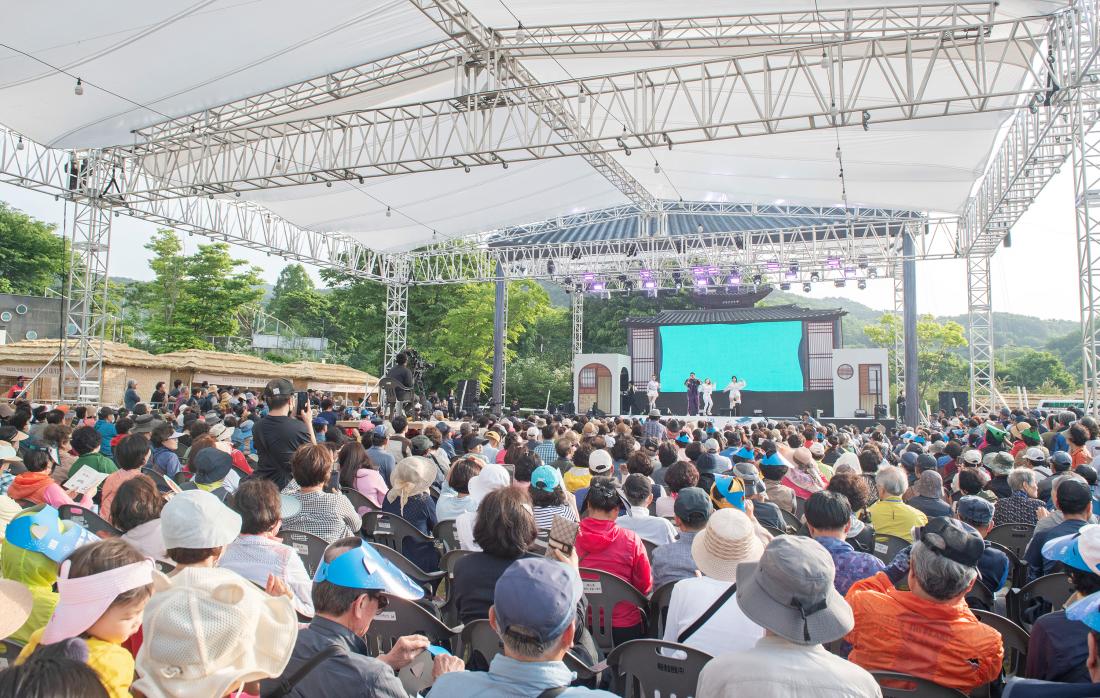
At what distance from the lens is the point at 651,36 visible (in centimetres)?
977

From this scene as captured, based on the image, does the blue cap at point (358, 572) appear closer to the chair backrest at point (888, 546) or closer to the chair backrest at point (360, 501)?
the chair backrest at point (360, 501)

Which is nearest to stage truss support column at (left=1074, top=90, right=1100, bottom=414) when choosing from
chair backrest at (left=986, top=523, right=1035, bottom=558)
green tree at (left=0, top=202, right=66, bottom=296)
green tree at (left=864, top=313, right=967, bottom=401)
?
chair backrest at (left=986, top=523, right=1035, bottom=558)

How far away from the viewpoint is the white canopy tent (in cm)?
863

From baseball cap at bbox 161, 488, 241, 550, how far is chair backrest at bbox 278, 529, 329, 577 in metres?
1.20

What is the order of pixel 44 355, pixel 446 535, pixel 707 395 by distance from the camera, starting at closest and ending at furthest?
pixel 446 535 → pixel 44 355 → pixel 707 395

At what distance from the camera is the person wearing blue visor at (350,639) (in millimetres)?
1731

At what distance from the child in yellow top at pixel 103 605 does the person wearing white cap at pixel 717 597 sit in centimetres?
159

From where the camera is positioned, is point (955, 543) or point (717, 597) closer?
point (955, 543)

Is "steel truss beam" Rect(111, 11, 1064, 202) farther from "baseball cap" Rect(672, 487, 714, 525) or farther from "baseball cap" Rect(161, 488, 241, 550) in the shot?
"baseball cap" Rect(161, 488, 241, 550)

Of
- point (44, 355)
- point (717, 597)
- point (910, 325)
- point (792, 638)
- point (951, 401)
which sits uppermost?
point (910, 325)

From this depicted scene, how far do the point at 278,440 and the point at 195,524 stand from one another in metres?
2.51

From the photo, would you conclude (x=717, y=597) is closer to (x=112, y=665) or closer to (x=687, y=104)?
(x=112, y=665)

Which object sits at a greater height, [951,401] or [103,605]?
[951,401]

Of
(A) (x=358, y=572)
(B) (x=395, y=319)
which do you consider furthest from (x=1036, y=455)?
(B) (x=395, y=319)
